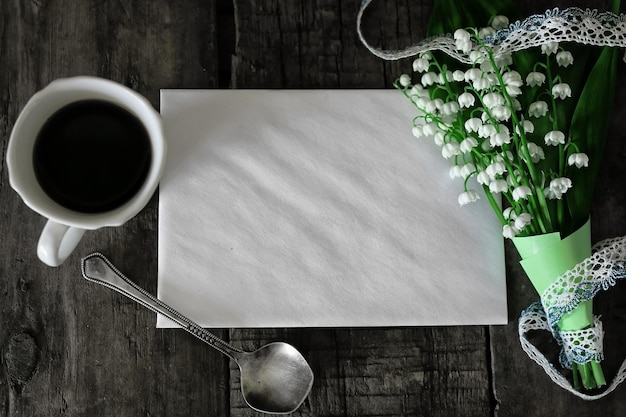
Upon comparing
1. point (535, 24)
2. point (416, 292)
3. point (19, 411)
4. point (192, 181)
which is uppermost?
point (535, 24)

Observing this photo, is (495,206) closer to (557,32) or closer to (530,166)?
(530,166)

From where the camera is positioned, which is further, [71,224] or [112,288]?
[112,288]

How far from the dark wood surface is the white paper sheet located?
0.02 meters

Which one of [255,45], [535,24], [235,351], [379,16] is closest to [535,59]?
[535,24]

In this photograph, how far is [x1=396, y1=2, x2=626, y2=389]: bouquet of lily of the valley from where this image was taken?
551mm

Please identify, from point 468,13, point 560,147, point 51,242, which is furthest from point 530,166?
point 51,242

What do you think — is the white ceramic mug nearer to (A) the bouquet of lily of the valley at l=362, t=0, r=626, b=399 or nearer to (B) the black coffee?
(B) the black coffee

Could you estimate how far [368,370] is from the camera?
2.00ft

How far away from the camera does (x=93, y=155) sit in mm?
560

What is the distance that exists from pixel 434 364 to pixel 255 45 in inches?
14.5

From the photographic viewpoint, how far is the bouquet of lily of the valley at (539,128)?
55 centimetres

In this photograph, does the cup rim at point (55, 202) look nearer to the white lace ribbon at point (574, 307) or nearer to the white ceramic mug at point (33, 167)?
the white ceramic mug at point (33, 167)

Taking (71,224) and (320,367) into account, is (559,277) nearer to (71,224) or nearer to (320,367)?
(320,367)

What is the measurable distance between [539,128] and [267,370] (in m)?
0.35
